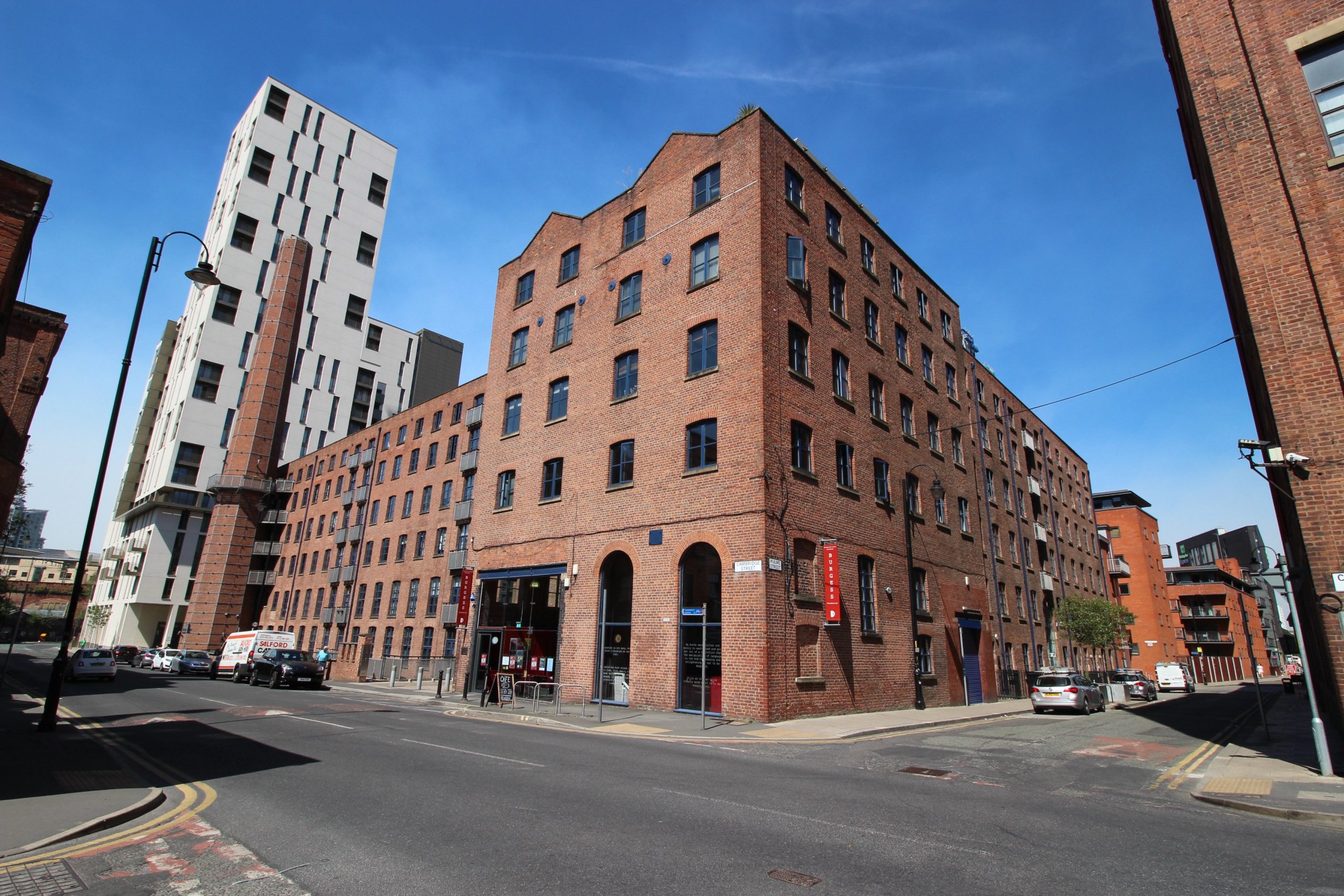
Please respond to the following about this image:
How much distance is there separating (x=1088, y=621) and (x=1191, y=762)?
1220 inches

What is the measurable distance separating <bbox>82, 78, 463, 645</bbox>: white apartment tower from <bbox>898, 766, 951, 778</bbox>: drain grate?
6695 centimetres

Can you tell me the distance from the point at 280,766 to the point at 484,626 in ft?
51.9

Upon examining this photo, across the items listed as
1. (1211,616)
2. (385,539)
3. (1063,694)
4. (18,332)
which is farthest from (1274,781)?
(1211,616)

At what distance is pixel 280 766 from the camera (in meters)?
9.90

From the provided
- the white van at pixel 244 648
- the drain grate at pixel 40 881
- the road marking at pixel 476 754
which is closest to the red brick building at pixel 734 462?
the white van at pixel 244 648

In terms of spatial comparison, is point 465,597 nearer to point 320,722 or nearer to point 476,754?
point 320,722

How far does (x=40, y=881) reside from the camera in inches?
205

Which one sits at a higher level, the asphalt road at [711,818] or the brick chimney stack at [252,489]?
the brick chimney stack at [252,489]

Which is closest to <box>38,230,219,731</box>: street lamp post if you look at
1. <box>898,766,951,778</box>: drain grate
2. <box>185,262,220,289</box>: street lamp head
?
<box>185,262,220,289</box>: street lamp head

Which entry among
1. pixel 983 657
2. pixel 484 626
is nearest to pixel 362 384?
pixel 484 626

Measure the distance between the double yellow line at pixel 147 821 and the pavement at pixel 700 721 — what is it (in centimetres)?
858

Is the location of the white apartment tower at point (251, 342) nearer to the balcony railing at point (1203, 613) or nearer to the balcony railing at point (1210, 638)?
the balcony railing at point (1203, 613)

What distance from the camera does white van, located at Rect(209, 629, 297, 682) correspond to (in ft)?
110

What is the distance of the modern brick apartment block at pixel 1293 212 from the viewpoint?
37.0ft
